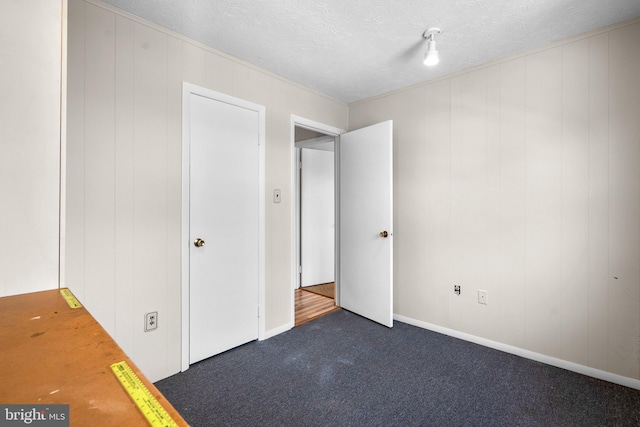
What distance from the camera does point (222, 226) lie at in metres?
2.28

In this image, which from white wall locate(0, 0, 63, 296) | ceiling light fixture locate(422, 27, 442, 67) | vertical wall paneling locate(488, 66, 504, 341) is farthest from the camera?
vertical wall paneling locate(488, 66, 504, 341)

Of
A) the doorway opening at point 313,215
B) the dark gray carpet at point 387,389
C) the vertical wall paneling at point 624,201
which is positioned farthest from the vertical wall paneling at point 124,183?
the vertical wall paneling at point 624,201

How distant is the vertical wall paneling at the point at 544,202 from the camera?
2.14 m

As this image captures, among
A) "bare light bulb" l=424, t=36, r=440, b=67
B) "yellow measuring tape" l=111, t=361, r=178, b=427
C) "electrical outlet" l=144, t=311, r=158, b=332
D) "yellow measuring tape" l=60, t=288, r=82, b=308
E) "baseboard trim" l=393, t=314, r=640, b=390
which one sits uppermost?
"bare light bulb" l=424, t=36, r=440, b=67

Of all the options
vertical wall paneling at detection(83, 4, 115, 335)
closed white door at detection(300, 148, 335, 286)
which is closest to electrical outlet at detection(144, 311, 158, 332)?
vertical wall paneling at detection(83, 4, 115, 335)

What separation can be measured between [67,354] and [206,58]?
217 centimetres

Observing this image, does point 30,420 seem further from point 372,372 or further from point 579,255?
point 579,255

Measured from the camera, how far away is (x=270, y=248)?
2.62 metres

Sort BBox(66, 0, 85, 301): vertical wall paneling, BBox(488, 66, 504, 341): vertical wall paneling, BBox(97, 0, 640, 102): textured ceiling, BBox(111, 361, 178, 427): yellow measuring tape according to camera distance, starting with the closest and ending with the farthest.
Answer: BBox(111, 361, 178, 427): yellow measuring tape → BBox(66, 0, 85, 301): vertical wall paneling → BBox(97, 0, 640, 102): textured ceiling → BBox(488, 66, 504, 341): vertical wall paneling

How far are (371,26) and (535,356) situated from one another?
2696 mm

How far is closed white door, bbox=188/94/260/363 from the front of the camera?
2.13 meters

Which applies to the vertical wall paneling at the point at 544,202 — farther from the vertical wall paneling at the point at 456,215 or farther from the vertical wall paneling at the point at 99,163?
the vertical wall paneling at the point at 99,163

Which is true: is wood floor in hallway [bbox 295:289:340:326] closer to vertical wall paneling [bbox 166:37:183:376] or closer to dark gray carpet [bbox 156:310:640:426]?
dark gray carpet [bbox 156:310:640:426]

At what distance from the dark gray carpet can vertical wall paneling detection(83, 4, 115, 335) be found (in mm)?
732
